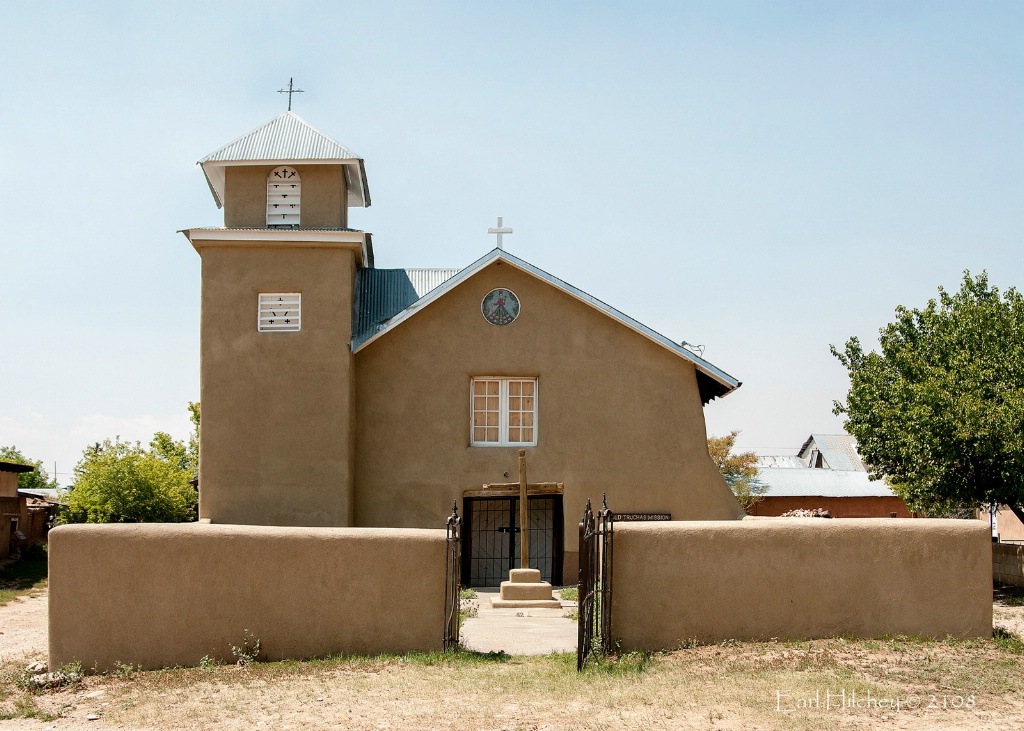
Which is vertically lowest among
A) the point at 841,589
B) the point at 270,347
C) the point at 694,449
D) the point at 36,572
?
the point at 36,572

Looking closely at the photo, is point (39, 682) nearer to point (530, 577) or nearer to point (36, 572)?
point (530, 577)

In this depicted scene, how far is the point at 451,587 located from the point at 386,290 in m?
11.0

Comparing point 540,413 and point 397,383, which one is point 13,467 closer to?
point 397,383

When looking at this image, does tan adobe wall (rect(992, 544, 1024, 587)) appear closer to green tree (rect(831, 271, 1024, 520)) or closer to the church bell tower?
green tree (rect(831, 271, 1024, 520))

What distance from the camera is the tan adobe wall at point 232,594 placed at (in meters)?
13.6

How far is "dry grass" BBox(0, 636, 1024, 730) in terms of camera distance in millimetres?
10641

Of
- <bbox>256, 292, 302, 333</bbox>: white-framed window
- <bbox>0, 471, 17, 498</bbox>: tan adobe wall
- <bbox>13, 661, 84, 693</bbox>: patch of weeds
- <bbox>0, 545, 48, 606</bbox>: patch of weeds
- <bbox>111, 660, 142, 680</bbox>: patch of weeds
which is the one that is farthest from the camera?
<bbox>0, 471, 17, 498</bbox>: tan adobe wall

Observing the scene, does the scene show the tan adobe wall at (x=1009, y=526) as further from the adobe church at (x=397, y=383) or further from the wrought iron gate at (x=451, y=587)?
the wrought iron gate at (x=451, y=587)

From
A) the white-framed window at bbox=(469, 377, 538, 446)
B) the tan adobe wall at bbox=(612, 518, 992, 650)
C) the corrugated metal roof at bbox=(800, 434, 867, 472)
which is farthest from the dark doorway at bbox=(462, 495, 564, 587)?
the corrugated metal roof at bbox=(800, 434, 867, 472)

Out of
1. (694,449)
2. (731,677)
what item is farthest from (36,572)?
(731,677)

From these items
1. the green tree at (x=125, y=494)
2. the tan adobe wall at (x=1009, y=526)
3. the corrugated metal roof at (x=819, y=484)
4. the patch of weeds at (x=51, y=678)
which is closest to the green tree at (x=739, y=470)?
the corrugated metal roof at (x=819, y=484)

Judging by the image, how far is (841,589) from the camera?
13812 mm

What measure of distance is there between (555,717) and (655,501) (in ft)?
37.7

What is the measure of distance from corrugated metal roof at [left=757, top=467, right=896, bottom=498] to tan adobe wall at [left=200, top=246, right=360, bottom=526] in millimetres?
25579
